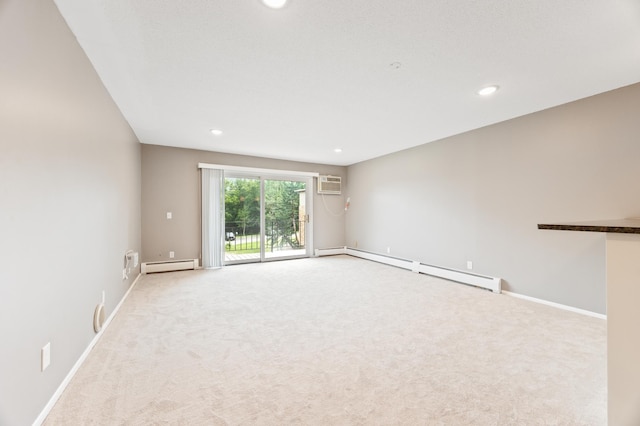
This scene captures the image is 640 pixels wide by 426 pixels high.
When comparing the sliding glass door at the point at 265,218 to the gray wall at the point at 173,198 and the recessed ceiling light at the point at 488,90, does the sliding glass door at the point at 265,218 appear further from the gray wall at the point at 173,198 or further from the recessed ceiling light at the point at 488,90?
the recessed ceiling light at the point at 488,90

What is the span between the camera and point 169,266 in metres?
4.89

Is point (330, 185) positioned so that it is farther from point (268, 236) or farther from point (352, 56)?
point (352, 56)

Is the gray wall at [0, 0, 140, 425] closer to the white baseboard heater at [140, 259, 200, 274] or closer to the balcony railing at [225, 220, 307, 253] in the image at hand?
the white baseboard heater at [140, 259, 200, 274]

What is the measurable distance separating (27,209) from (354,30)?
2151 mm

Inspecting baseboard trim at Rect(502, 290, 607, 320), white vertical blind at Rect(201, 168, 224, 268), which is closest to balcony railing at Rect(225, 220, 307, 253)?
white vertical blind at Rect(201, 168, 224, 268)

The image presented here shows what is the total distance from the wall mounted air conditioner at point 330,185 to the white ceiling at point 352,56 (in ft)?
9.60

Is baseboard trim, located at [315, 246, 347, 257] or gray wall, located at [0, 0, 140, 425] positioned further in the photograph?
baseboard trim, located at [315, 246, 347, 257]

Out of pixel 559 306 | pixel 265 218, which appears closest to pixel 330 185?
pixel 265 218

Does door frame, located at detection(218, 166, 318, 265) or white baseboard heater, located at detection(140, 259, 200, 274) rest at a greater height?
door frame, located at detection(218, 166, 318, 265)

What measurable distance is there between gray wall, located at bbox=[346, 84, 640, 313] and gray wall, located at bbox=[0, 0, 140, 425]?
14.9ft

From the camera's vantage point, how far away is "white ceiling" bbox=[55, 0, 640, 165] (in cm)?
164

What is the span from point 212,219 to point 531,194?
17.1ft

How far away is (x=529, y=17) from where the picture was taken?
167 cm

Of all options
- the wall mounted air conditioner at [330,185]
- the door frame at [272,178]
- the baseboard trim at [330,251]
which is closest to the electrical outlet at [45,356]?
the door frame at [272,178]
